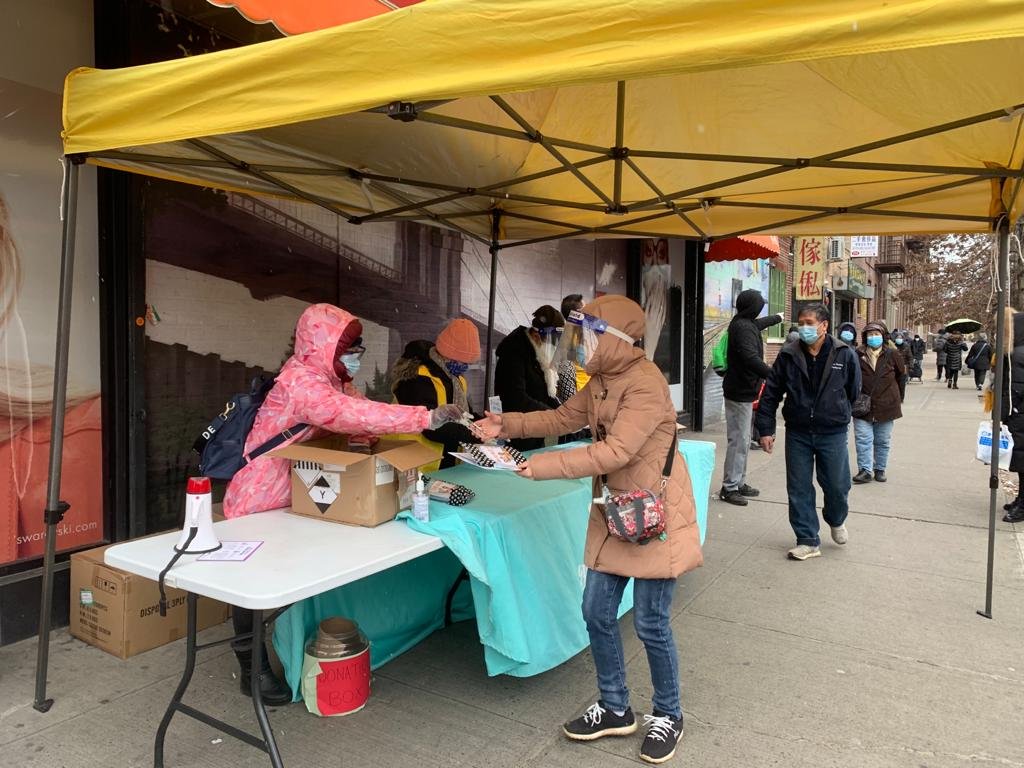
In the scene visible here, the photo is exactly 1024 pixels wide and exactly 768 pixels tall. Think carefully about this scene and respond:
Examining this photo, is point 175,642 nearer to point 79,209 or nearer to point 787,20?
point 79,209

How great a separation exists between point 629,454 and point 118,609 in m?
2.66

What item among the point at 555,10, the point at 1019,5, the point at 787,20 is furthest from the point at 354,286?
the point at 1019,5

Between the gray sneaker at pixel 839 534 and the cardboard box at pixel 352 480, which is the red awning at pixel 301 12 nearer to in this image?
the cardboard box at pixel 352 480

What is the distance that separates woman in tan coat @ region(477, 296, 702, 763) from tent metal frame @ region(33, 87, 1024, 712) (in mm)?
1134

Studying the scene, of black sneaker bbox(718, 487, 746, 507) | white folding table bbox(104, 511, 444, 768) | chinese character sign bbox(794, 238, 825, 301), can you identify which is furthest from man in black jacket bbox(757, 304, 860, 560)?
chinese character sign bbox(794, 238, 825, 301)

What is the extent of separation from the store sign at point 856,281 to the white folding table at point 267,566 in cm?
2605

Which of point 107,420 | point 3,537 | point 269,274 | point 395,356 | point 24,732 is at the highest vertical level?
point 269,274

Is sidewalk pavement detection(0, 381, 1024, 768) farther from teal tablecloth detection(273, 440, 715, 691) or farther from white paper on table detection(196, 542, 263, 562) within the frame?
white paper on table detection(196, 542, 263, 562)

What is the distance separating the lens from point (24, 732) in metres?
2.85

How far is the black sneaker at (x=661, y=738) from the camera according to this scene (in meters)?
2.70

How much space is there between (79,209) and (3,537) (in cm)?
175

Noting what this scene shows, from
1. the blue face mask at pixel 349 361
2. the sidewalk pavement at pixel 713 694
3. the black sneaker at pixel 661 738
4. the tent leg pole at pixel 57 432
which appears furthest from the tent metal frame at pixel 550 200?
the black sneaker at pixel 661 738

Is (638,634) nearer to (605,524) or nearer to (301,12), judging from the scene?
(605,524)

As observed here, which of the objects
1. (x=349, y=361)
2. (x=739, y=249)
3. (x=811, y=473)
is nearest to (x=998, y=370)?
(x=811, y=473)
